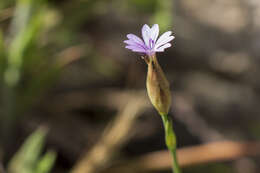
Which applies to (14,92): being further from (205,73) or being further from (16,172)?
(205,73)

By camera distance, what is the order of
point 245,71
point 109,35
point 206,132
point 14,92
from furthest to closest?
point 109,35, point 245,71, point 206,132, point 14,92

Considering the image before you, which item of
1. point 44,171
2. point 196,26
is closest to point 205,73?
point 196,26

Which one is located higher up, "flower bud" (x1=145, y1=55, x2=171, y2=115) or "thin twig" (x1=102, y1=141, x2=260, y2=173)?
"flower bud" (x1=145, y1=55, x2=171, y2=115)

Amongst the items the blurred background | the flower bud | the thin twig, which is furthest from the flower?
the thin twig

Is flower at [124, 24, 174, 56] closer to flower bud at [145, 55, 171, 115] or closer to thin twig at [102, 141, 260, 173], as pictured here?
flower bud at [145, 55, 171, 115]

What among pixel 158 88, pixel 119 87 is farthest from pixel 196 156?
pixel 158 88

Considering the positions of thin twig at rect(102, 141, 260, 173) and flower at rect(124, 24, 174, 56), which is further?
thin twig at rect(102, 141, 260, 173)


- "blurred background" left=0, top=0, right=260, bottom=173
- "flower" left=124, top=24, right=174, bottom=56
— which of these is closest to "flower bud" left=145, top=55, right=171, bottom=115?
"flower" left=124, top=24, right=174, bottom=56

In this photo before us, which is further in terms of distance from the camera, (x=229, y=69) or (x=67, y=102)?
(x=229, y=69)
